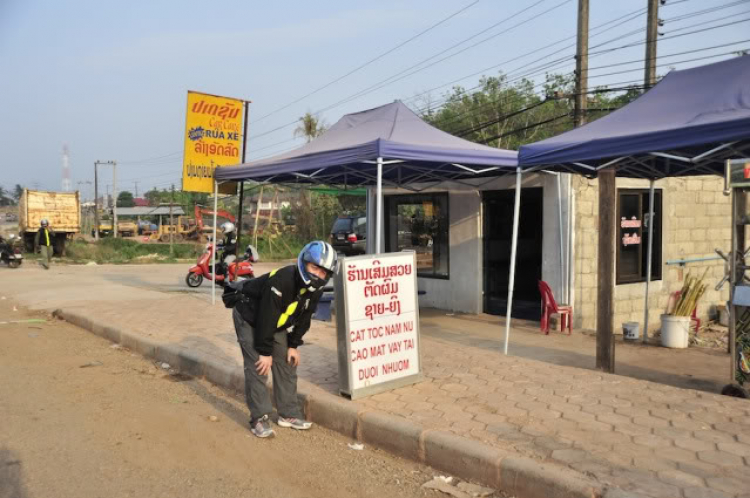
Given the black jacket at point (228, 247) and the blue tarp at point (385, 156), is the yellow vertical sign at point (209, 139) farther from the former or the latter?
the black jacket at point (228, 247)

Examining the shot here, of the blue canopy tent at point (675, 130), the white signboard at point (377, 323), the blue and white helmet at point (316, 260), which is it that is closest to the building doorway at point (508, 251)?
the blue canopy tent at point (675, 130)

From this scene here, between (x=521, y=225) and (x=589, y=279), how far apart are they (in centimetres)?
256

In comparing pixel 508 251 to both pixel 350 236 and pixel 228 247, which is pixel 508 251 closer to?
pixel 228 247

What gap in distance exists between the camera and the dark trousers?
4.92 m

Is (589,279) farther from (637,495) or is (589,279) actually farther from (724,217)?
(637,495)

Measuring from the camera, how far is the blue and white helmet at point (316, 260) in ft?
14.8

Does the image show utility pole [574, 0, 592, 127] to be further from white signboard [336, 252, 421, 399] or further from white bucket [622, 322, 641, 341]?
white signboard [336, 252, 421, 399]

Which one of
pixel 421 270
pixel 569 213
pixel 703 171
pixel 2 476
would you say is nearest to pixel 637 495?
pixel 2 476

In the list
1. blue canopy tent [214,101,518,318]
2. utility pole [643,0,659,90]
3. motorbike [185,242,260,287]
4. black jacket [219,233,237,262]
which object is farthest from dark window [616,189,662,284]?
black jacket [219,233,237,262]

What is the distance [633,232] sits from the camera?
1069 centimetres

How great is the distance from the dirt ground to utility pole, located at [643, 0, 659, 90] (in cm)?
1294

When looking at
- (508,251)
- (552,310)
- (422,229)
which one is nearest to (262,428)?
(552,310)

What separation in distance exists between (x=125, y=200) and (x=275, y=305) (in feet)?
383

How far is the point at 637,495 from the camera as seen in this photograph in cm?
346
